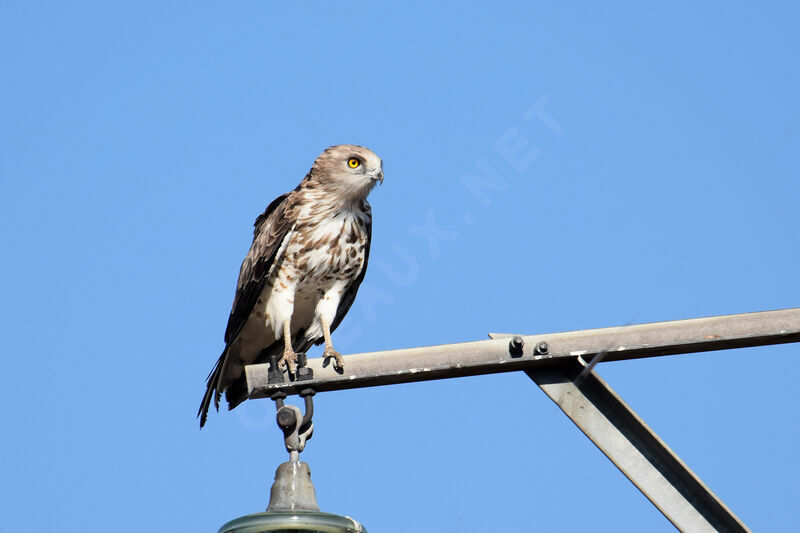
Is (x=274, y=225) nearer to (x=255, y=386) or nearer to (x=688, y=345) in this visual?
(x=255, y=386)

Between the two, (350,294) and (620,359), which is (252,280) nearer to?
(350,294)

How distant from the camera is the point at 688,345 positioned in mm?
4047

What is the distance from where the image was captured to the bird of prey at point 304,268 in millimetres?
7672

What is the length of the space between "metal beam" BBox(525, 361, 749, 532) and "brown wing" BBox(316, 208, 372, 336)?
3878mm

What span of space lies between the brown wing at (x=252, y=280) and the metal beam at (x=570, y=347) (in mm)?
3132

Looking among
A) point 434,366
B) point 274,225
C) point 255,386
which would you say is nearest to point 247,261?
point 274,225

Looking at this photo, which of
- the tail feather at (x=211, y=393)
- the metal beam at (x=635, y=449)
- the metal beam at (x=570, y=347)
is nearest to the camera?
the metal beam at (x=635, y=449)

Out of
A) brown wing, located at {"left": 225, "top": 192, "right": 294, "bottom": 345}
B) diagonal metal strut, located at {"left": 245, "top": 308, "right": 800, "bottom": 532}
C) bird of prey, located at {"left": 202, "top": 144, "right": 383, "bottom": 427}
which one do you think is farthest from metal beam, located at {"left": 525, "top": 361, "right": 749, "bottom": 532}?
brown wing, located at {"left": 225, "top": 192, "right": 294, "bottom": 345}

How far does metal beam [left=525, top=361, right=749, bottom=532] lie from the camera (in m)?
3.77

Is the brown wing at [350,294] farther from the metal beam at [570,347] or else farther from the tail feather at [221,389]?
the metal beam at [570,347]

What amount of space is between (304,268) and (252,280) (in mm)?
400

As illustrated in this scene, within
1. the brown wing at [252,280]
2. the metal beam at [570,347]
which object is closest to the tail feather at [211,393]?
the brown wing at [252,280]

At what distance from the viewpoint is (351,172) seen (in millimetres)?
7852

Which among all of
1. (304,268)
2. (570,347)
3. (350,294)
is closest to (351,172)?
(304,268)
